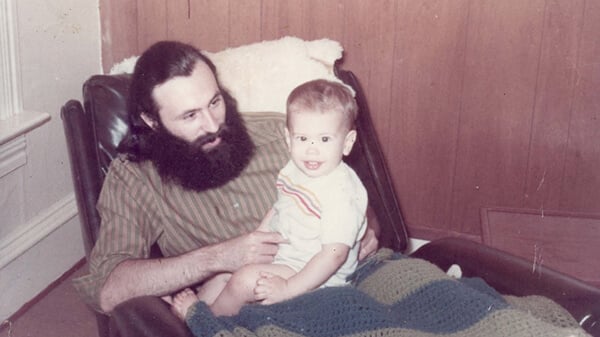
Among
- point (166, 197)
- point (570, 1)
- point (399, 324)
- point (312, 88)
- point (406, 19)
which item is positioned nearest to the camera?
point (399, 324)

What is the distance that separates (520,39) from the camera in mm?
2469

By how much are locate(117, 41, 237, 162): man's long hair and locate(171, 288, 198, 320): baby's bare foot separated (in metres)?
0.40

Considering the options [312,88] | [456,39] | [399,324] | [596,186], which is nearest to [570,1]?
[456,39]

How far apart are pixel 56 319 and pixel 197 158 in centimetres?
102

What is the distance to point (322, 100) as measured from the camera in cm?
158

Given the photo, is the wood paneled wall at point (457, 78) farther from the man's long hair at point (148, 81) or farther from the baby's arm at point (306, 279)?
the baby's arm at point (306, 279)

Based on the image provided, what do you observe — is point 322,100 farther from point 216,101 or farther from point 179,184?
point 179,184

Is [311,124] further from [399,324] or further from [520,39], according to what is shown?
[520,39]

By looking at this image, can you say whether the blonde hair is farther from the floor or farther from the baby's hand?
the floor

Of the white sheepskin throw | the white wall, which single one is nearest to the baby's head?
the white sheepskin throw

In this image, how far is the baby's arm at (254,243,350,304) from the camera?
5.21 ft

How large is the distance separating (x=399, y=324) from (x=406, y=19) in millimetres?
1349

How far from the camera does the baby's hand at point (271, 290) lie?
1.59 metres

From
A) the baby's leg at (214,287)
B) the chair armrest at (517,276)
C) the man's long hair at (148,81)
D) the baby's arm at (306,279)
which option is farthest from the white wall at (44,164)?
the chair armrest at (517,276)
